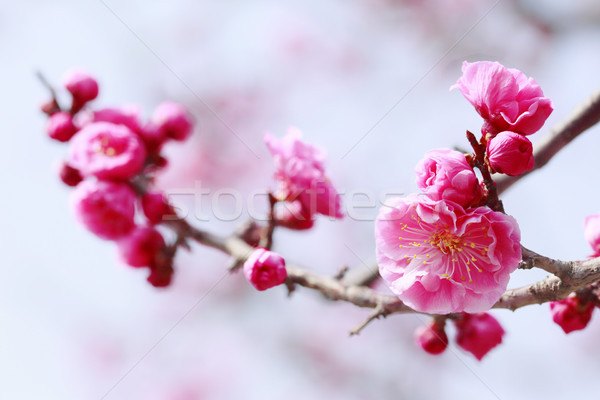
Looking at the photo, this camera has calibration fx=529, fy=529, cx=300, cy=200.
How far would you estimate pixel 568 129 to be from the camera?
1606 millimetres

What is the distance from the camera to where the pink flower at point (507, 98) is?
1.11 m

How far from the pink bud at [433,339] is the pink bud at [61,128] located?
1.35 meters

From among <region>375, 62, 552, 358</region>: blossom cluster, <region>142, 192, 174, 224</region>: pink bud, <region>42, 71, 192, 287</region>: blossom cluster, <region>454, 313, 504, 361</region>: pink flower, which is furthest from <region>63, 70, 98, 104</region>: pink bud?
<region>454, 313, 504, 361</region>: pink flower

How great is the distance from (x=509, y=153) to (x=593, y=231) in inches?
18.3

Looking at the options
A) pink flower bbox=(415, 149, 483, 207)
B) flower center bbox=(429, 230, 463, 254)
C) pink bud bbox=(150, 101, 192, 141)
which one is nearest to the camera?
pink flower bbox=(415, 149, 483, 207)

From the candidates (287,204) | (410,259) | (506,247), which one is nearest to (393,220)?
(410,259)

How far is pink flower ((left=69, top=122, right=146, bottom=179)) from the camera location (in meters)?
1.68

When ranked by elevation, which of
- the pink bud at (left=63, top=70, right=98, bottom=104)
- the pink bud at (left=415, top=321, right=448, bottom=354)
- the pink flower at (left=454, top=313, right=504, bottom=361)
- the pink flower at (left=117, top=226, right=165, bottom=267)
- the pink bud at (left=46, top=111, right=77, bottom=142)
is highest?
the pink flower at (left=454, top=313, right=504, bottom=361)

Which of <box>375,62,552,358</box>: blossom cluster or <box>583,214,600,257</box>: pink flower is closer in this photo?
<box>375,62,552,358</box>: blossom cluster

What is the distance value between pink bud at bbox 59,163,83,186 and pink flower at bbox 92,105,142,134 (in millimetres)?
191

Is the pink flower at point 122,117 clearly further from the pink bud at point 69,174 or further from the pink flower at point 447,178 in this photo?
the pink flower at point 447,178

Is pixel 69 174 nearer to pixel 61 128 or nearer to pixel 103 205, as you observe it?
pixel 61 128

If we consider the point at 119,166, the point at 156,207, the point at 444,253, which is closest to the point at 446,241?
the point at 444,253

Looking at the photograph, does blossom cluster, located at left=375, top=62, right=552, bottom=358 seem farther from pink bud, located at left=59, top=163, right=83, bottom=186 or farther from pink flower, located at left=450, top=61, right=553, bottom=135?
pink bud, located at left=59, top=163, right=83, bottom=186
